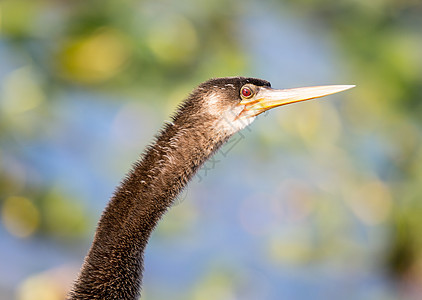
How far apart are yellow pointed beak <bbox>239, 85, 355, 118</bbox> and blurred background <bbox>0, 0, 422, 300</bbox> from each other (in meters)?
2.50

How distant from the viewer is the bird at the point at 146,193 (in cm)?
265

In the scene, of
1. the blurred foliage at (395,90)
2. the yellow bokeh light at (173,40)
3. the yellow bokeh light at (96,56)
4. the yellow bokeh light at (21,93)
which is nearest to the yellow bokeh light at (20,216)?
the yellow bokeh light at (21,93)

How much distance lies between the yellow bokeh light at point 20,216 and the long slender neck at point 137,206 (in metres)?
3.11

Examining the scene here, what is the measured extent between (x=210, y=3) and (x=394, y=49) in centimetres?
159

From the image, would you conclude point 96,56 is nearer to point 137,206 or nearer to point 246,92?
point 246,92

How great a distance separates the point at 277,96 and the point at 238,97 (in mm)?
173

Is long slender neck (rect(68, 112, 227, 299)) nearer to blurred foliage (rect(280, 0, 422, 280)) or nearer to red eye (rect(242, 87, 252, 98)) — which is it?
red eye (rect(242, 87, 252, 98))

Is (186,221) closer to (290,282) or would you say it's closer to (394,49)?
(290,282)

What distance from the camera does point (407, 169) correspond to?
6.02m

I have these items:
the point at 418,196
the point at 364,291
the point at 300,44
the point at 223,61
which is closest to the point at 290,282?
the point at 364,291

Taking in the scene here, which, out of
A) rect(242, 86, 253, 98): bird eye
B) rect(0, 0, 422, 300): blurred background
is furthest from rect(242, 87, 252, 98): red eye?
rect(0, 0, 422, 300): blurred background

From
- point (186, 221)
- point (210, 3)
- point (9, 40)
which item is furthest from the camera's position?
point (210, 3)

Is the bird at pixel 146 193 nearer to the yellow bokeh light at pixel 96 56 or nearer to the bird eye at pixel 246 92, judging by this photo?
the bird eye at pixel 246 92

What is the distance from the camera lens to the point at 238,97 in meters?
2.84
